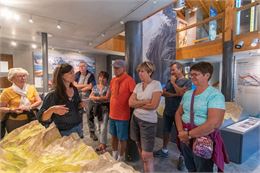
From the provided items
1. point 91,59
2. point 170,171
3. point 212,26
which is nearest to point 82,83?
point 170,171

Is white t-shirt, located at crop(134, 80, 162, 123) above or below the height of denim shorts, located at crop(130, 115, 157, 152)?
above

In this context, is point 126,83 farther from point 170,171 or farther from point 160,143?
point 160,143

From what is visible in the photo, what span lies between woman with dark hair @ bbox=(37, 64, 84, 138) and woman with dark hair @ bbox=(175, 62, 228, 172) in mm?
830

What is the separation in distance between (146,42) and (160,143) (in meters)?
3.55

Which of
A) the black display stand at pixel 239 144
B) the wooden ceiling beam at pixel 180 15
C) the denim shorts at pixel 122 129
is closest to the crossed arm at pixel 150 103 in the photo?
the denim shorts at pixel 122 129

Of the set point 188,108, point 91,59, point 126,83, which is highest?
point 91,59

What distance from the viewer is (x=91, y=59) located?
21.2 feet

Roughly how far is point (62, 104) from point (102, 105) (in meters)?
1.23

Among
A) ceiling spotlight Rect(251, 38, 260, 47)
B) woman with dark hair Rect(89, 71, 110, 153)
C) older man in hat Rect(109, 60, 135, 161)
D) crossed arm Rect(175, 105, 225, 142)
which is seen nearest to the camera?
crossed arm Rect(175, 105, 225, 142)

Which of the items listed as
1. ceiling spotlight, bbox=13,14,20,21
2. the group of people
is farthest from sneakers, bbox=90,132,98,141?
ceiling spotlight, bbox=13,14,20,21

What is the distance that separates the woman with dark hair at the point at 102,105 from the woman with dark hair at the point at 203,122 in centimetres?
136

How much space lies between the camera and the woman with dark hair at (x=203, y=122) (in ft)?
3.64

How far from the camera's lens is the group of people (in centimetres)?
116

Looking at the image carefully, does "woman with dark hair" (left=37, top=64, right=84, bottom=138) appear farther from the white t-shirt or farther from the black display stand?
the black display stand
